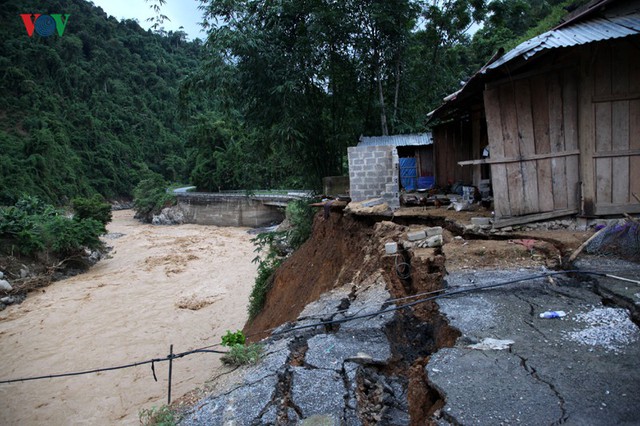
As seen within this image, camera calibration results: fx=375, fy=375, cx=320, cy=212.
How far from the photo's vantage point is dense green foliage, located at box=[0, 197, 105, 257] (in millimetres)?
14766

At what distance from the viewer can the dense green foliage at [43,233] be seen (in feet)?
48.4

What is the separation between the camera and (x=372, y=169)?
27.2 ft

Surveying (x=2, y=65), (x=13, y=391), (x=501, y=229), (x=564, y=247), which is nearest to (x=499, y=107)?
(x=501, y=229)

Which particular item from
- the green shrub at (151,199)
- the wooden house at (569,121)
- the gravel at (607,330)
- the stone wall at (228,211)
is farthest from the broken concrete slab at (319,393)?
the green shrub at (151,199)

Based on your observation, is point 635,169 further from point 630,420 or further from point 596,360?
point 630,420

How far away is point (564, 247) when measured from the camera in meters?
4.45

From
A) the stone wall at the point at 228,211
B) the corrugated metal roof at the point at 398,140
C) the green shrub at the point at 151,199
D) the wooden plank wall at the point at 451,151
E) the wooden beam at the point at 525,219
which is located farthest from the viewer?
the green shrub at the point at 151,199

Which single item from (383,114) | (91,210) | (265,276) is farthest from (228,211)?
(265,276)

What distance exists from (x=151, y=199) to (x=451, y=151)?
26.5 meters

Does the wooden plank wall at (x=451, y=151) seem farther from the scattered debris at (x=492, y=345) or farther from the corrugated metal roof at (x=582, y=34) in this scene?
the scattered debris at (x=492, y=345)

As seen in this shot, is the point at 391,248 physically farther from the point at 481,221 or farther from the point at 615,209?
the point at 615,209

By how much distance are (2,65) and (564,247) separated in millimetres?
53574

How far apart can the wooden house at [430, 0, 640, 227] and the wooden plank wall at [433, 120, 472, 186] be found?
3.95 metres

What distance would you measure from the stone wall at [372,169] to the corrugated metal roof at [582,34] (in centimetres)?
343
